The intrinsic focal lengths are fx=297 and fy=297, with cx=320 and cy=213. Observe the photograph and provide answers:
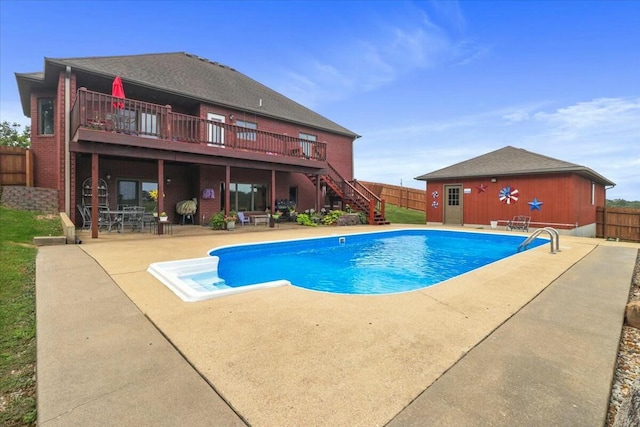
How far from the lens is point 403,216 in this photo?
20094 millimetres

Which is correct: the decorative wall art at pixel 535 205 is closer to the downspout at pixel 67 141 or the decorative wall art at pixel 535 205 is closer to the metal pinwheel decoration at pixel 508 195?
the metal pinwheel decoration at pixel 508 195

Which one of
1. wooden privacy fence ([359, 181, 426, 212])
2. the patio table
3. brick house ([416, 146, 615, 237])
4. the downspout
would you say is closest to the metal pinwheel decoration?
brick house ([416, 146, 615, 237])

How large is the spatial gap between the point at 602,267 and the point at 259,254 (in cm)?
771

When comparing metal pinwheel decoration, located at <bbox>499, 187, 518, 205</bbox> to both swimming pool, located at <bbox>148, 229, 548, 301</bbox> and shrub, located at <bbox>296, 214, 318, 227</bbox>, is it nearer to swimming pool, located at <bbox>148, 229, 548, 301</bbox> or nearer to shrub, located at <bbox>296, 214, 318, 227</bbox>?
swimming pool, located at <bbox>148, 229, 548, 301</bbox>

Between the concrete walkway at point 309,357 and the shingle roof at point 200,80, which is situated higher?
the shingle roof at point 200,80

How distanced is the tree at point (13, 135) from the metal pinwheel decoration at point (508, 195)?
3430 centimetres

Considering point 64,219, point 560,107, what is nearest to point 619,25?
point 560,107

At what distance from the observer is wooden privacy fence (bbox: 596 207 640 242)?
13.1 meters

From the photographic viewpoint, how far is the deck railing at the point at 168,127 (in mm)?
8711

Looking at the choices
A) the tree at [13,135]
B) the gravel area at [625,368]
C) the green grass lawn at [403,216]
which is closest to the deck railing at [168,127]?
the green grass lawn at [403,216]

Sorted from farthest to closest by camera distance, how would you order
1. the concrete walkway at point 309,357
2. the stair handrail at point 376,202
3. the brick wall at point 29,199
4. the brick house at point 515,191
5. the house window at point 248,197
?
the stair handrail at point 376,202 → the house window at point 248,197 → the brick house at point 515,191 → the brick wall at point 29,199 → the concrete walkway at point 309,357

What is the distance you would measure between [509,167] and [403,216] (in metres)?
7.17

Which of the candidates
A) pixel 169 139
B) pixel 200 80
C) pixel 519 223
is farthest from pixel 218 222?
pixel 519 223

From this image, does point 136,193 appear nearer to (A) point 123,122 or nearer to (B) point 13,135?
(A) point 123,122
